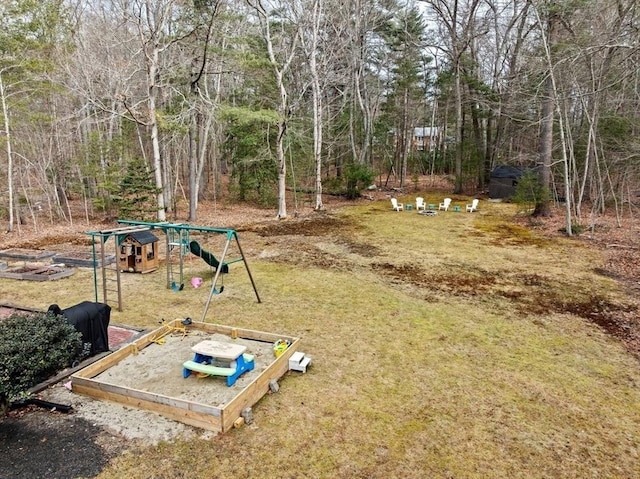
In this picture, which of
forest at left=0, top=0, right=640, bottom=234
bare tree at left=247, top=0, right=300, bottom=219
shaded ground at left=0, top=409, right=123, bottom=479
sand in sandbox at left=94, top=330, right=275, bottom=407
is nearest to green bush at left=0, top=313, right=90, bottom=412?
shaded ground at left=0, top=409, right=123, bottom=479

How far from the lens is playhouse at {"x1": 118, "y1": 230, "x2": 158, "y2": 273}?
8461mm

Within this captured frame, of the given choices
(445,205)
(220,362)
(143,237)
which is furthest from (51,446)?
(445,205)

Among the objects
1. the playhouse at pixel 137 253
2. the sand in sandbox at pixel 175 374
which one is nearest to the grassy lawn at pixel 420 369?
the playhouse at pixel 137 253

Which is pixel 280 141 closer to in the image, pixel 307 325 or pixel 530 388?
pixel 307 325

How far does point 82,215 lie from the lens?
15383 millimetres

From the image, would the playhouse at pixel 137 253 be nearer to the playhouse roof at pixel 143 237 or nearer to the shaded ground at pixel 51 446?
the playhouse roof at pixel 143 237

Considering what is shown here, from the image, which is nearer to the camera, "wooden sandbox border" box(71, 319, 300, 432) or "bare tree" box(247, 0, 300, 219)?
"wooden sandbox border" box(71, 319, 300, 432)

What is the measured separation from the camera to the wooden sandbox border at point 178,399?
3567mm

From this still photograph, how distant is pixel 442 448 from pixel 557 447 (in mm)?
1014

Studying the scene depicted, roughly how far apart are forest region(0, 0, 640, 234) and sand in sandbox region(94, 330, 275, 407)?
7210 mm

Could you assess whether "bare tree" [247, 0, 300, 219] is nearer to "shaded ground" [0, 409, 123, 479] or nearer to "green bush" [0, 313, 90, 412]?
"green bush" [0, 313, 90, 412]

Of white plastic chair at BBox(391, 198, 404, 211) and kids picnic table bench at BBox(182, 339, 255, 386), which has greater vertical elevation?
white plastic chair at BBox(391, 198, 404, 211)

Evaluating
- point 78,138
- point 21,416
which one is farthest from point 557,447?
point 78,138

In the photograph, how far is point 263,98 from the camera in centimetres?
1695
